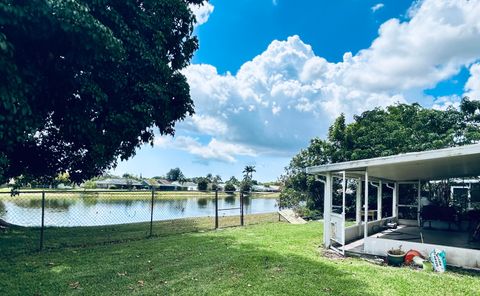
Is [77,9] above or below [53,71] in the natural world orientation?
above

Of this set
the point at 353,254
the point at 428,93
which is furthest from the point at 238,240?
the point at 428,93

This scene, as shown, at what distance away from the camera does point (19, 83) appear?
5379mm

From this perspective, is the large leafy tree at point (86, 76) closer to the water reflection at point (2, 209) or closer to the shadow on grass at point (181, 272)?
the shadow on grass at point (181, 272)

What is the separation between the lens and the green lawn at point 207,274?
5.18 m

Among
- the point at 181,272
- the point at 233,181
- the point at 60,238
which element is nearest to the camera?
the point at 181,272

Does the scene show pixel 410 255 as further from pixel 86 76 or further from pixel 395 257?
pixel 86 76

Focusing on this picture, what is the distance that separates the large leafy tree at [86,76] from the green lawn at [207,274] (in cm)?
209

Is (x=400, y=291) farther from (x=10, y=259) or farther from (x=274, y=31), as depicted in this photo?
(x=274, y=31)

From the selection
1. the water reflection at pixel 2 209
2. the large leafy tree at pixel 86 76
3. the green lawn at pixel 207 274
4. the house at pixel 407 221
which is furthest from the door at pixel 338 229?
the water reflection at pixel 2 209

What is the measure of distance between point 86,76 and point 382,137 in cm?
1518

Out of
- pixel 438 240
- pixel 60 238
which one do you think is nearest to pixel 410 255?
pixel 438 240

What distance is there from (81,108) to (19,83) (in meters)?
1.68

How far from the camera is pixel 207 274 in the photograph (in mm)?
6008

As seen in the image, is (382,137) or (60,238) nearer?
(60,238)
